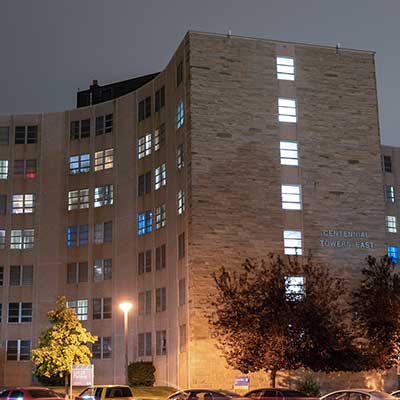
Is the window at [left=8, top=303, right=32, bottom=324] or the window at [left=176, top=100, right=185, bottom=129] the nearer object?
the window at [left=176, top=100, right=185, bottom=129]

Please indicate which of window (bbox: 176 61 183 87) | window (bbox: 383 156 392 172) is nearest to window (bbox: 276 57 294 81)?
window (bbox: 176 61 183 87)

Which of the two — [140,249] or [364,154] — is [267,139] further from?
[140,249]

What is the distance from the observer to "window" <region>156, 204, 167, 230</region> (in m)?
53.2

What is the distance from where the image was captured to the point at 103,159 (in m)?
60.5

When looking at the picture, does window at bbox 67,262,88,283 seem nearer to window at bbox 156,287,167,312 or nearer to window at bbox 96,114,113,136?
window at bbox 156,287,167,312

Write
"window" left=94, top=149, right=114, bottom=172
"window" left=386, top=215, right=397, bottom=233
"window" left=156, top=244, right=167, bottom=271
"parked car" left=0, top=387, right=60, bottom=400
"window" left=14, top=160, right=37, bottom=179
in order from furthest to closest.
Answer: "window" left=386, top=215, right=397, bottom=233 < "window" left=14, top=160, right=37, bottom=179 < "window" left=94, top=149, right=114, bottom=172 < "window" left=156, top=244, right=167, bottom=271 < "parked car" left=0, top=387, right=60, bottom=400

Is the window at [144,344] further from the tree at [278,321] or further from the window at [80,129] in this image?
the window at [80,129]

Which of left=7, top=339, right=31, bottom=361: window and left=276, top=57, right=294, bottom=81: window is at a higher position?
left=276, top=57, right=294, bottom=81: window

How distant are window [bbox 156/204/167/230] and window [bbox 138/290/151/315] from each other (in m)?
4.58

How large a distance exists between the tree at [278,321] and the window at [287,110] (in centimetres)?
936

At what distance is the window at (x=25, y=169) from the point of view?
205ft

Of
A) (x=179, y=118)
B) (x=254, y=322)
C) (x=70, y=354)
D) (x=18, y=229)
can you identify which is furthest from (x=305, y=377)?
(x=18, y=229)

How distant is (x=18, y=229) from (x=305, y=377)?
85.1 feet

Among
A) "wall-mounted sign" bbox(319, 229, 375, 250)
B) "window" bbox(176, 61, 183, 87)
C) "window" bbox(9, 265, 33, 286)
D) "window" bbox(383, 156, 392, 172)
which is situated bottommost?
"window" bbox(9, 265, 33, 286)
